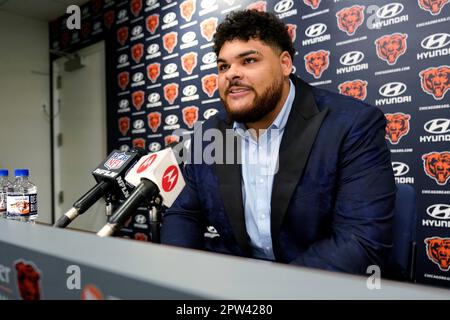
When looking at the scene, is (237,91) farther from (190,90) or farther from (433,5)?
(190,90)

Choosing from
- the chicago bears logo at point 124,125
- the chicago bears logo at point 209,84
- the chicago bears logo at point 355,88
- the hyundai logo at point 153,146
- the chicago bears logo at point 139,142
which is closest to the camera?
the chicago bears logo at point 355,88

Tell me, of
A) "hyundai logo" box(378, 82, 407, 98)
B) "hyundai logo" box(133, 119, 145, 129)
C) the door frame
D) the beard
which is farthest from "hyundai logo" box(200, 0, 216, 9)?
the door frame

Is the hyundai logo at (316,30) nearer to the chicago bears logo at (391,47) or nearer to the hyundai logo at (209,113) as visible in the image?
the chicago bears logo at (391,47)

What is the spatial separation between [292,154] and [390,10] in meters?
1.30

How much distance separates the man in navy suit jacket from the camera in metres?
0.93

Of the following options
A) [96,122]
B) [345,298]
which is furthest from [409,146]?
[96,122]

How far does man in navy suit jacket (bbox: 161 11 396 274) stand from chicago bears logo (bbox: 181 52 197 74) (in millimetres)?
1580

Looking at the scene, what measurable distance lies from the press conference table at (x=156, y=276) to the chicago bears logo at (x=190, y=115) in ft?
8.25

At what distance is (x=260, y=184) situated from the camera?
112 cm

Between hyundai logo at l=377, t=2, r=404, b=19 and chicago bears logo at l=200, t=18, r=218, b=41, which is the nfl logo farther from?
chicago bears logo at l=200, t=18, r=218, b=41

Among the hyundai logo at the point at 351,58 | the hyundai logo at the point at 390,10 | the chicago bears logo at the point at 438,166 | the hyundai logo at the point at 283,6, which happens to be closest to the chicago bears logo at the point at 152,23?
the hyundai logo at the point at 283,6

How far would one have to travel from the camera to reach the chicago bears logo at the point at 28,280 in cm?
31

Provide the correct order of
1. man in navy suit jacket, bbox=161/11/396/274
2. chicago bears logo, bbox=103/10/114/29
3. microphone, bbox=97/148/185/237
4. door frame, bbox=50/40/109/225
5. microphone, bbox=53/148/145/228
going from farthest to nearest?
door frame, bbox=50/40/109/225, chicago bears logo, bbox=103/10/114/29, man in navy suit jacket, bbox=161/11/396/274, microphone, bbox=53/148/145/228, microphone, bbox=97/148/185/237
